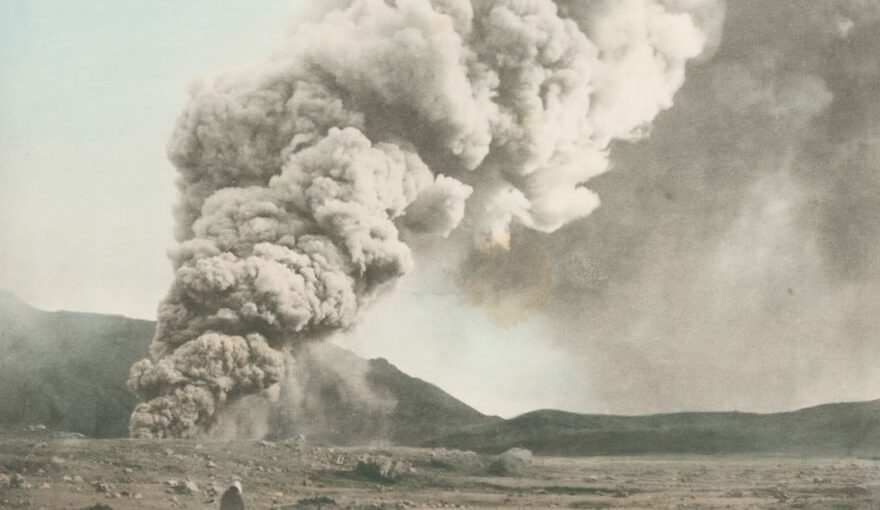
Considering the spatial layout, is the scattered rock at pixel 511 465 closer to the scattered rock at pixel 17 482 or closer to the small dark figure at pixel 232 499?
the small dark figure at pixel 232 499

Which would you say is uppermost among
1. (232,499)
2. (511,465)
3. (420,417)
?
(420,417)

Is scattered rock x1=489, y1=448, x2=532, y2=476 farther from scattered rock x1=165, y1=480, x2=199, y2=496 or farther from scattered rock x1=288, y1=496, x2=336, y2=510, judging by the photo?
scattered rock x1=165, y1=480, x2=199, y2=496

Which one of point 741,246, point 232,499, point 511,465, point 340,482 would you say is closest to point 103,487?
point 232,499

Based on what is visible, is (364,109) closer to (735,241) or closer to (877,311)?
(735,241)

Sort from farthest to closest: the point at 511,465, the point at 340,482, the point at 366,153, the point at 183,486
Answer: the point at 366,153, the point at 511,465, the point at 340,482, the point at 183,486

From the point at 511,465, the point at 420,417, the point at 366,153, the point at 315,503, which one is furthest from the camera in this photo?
the point at 420,417

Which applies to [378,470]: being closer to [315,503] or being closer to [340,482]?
[340,482]

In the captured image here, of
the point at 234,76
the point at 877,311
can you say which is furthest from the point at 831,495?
the point at 234,76
